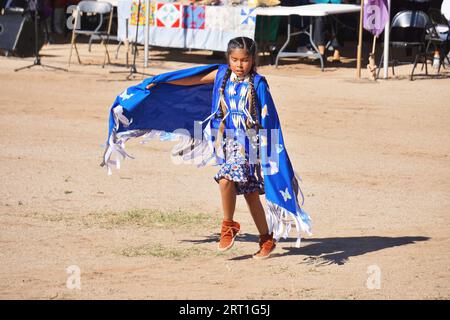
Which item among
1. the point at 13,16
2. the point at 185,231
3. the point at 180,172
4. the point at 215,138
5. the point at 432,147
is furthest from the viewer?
the point at 13,16

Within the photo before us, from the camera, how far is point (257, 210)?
6465mm

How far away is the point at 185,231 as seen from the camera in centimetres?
729

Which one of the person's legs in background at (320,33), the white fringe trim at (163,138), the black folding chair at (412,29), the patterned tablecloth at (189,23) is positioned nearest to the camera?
the white fringe trim at (163,138)

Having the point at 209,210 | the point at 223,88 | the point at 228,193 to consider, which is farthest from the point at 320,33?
the point at 228,193

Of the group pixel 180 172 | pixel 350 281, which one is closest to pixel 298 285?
pixel 350 281

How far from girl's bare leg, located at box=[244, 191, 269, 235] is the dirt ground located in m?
0.21

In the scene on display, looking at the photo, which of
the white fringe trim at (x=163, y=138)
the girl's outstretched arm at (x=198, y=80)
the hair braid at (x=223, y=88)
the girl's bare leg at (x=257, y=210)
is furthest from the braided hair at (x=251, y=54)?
the white fringe trim at (x=163, y=138)

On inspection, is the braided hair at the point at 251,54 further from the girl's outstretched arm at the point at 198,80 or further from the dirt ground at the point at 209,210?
the dirt ground at the point at 209,210

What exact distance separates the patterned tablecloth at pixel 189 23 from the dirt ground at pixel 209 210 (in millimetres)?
2730

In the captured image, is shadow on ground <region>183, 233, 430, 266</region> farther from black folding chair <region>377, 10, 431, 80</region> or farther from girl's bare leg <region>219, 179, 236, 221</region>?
black folding chair <region>377, 10, 431, 80</region>

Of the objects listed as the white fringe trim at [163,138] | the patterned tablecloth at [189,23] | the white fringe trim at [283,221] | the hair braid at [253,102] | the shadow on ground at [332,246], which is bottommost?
the shadow on ground at [332,246]

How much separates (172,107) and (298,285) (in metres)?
1.65

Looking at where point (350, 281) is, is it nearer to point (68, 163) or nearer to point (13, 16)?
point (68, 163)

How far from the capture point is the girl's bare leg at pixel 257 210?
6.45m
